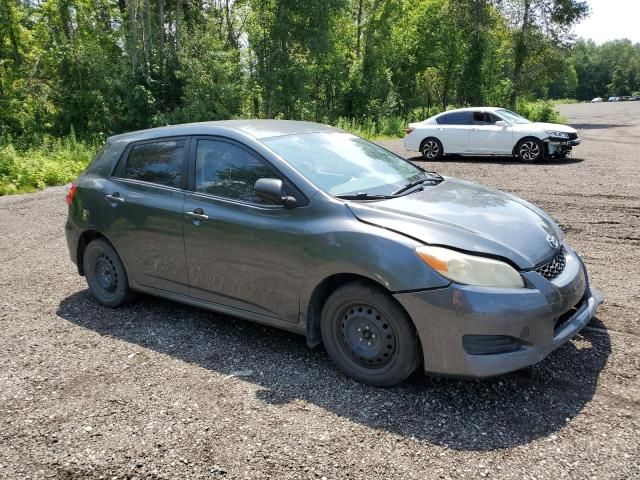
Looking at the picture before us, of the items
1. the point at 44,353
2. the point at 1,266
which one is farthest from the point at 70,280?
the point at 44,353

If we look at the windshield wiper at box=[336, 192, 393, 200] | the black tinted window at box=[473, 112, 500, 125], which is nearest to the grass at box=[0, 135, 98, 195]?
the black tinted window at box=[473, 112, 500, 125]

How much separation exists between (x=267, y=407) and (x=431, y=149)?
13.9 meters

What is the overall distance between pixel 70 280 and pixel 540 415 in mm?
5306

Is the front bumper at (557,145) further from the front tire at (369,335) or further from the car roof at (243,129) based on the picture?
the front tire at (369,335)

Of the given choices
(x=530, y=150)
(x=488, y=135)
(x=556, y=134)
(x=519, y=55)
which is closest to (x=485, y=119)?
(x=488, y=135)

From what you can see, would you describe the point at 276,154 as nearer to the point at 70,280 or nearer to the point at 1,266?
the point at 70,280

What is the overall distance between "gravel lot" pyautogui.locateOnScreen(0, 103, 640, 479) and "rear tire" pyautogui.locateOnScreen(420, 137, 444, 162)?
439 inches

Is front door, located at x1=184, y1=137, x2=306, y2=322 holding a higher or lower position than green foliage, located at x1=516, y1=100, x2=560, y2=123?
lower

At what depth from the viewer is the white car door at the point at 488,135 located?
50.0ft

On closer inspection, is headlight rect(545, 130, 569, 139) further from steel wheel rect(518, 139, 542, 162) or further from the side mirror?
the side mirror

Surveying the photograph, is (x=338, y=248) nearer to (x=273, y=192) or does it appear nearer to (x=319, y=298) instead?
(x=319, y=298)

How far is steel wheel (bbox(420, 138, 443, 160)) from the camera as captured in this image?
53.4ft

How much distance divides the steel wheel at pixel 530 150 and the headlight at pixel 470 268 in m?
12.6

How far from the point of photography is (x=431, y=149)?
16.4 metres
